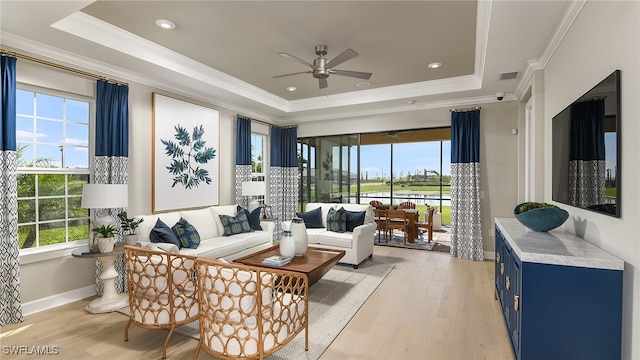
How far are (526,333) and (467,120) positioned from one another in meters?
4.19

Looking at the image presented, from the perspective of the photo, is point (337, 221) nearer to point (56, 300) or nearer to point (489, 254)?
point (489, 254)

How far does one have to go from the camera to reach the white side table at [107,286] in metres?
3.21

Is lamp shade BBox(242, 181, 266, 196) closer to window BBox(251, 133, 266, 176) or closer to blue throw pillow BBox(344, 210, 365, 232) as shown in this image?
window BBox(251, 133, 266, 176)

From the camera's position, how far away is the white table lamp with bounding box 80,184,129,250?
10.5 feet

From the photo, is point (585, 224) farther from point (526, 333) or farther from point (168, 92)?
point (168, 92)

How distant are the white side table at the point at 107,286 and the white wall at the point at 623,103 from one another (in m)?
4.06

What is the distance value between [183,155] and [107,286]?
210 cm

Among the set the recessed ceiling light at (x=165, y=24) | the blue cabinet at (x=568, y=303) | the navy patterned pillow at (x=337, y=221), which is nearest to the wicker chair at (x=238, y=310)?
the blue cabinet at (x=568, y=303)

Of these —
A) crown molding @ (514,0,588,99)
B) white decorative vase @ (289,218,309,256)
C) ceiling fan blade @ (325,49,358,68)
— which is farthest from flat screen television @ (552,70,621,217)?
white decorative vase @ (289,218,309,256)

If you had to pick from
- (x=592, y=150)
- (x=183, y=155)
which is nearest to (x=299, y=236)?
(x=183, y=155)

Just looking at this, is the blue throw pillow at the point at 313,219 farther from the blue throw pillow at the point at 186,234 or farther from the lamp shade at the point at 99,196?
the lamp shade at the point at 99,196

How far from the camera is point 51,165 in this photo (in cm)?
351

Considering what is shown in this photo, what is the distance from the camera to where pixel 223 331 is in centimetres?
205

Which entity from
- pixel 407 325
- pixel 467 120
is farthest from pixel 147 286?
pixel 467 120
